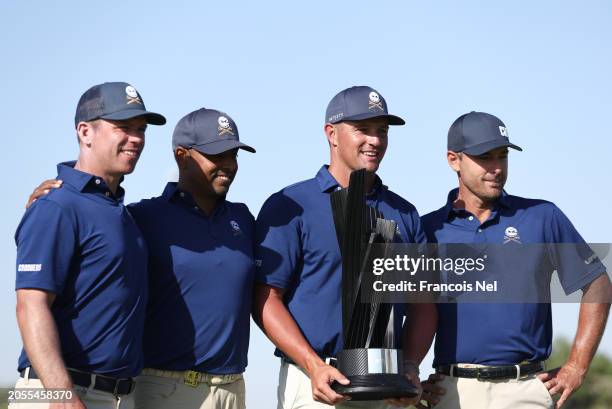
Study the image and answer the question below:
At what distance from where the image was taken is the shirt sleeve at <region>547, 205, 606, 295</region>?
23.6 ft

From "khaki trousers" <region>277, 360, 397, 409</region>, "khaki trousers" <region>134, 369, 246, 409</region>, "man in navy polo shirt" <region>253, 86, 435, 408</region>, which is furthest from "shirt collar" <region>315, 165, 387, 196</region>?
"khaki trousers" <region>134, 369, 246, 409</region>

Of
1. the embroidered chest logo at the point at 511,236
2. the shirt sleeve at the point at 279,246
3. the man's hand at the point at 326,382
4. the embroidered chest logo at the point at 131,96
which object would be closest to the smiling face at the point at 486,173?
the embroidered chest logo at the point at 511,236

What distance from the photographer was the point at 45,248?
539 centimetres

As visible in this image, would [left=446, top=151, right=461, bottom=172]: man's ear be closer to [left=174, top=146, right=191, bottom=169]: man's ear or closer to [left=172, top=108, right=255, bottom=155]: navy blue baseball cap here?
[left=172, top=108, right=255, bottom=155]: navy blue baseball cap

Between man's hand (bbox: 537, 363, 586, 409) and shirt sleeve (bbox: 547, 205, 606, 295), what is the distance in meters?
0.56

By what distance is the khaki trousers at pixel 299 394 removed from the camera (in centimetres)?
634

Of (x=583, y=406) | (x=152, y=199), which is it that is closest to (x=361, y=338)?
(x=152, y=199)

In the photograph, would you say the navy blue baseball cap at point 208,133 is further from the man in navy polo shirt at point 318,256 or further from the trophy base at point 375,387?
the trophy base at point 375,387

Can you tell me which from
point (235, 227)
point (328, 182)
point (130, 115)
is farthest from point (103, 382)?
point (328, 182)

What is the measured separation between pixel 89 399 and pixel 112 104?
168cm

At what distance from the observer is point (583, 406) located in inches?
817

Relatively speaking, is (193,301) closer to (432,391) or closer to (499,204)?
(432,391)

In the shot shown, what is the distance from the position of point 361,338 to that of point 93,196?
1.76 m

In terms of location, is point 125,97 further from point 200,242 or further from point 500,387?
point 500,387
